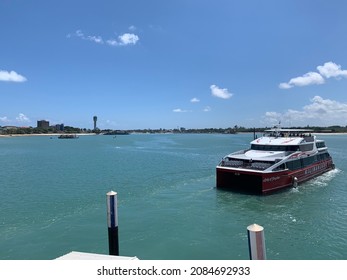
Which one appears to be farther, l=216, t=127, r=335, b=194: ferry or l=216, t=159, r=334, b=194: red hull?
l=216, t=127, r=335, b=194: ferry

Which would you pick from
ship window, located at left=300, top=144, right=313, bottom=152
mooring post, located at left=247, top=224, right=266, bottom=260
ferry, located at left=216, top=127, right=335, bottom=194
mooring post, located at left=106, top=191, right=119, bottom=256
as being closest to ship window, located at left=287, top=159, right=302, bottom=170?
ferry, located at left=216, top=127, right=335, bottom=194

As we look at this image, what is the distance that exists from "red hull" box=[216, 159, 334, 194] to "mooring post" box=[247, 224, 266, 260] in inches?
809

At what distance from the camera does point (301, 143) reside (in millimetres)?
33375

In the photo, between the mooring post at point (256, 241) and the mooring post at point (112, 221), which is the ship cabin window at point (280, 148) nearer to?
the mooring post at point (112, 221)

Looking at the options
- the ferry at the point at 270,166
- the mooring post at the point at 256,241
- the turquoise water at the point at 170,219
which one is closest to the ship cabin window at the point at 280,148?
the ferry at the point at 270,166

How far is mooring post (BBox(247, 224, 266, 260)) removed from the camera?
648 cm

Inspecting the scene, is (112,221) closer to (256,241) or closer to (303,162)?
(256,241)

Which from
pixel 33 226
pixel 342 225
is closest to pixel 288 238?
pixel 342 225

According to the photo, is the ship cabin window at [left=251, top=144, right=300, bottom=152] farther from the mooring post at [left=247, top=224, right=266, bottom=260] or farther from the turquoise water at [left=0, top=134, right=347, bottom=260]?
the mooring post at [left=247, top=224, right=266, bottom=260]

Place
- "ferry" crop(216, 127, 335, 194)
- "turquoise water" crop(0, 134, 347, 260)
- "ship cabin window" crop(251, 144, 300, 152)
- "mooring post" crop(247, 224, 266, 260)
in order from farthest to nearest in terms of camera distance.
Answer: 1. "ship cabin window" crop(251, 144, 300, 152)
2. "ferry" crop(216, 127, 335, 194)
3. "turquoise water" crop(0, 134, 347, 260)
4. "mooring post" crop(247, 224, 266, 260)

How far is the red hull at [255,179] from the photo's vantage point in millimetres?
26703

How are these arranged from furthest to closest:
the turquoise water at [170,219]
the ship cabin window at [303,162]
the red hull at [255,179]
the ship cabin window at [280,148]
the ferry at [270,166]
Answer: the ship cabin window at [280,148] → the ship cabin window at [303,162] → the ferry at [270,166] → the red hull at [255,179] → the turquoise water at [170,219]
